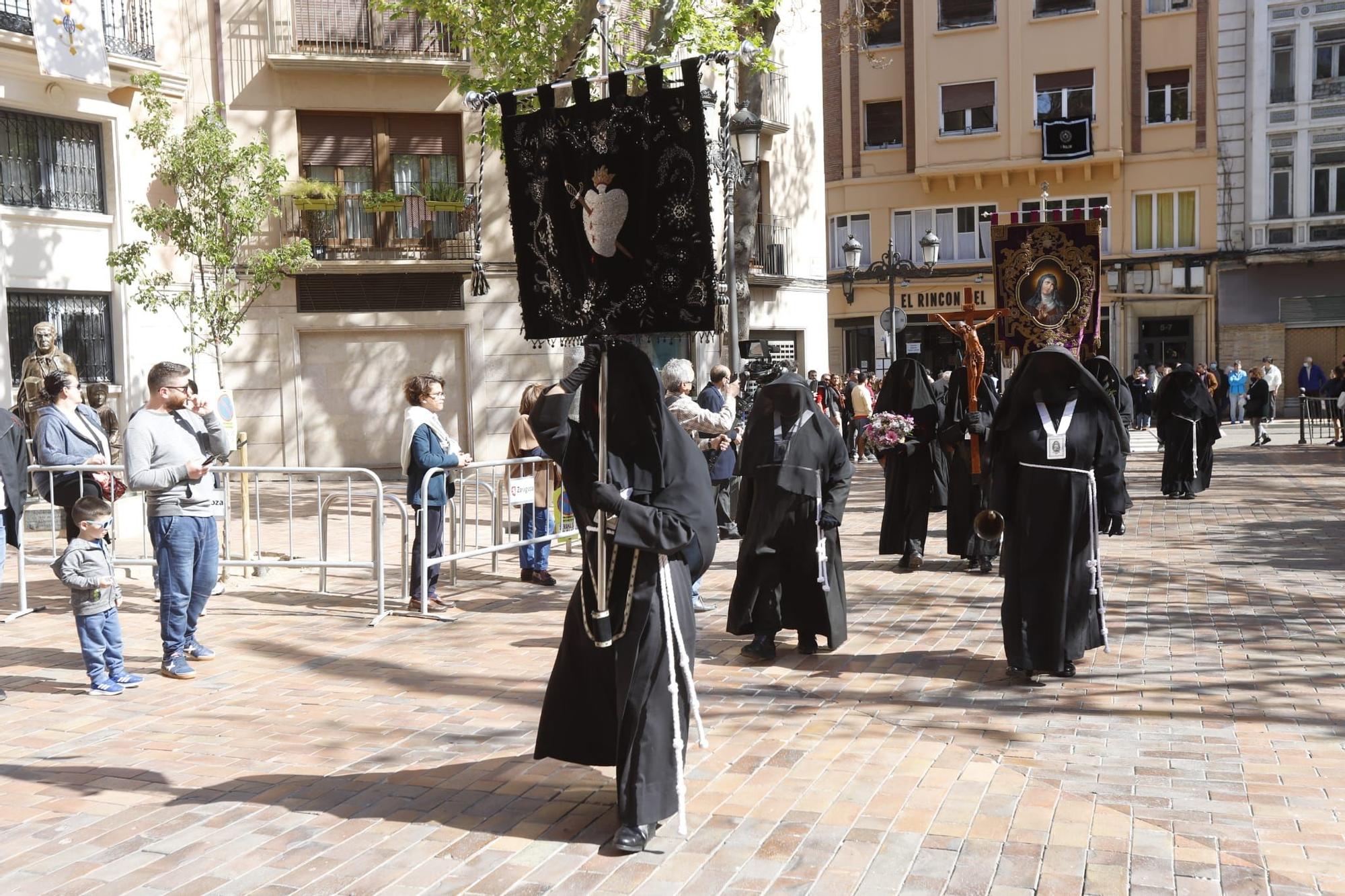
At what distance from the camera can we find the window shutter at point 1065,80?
3597 centimetres

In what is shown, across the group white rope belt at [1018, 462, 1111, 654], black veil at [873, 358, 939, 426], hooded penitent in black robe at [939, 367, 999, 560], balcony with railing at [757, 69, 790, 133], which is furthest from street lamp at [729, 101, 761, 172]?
balcony with railing at [757, 69, 790, 133]

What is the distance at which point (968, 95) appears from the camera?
37.1 m

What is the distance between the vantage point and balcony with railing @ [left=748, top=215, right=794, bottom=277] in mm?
27625

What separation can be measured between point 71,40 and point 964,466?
44.9 ft

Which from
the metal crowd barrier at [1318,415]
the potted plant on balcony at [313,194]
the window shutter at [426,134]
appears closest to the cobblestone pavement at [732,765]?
the potted plant on balcony at [313,194]

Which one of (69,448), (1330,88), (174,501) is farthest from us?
(1330,88)

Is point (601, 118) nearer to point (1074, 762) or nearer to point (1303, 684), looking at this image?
point (1074, 762)

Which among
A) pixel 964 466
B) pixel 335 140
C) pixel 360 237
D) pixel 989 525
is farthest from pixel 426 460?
pixel 335 140

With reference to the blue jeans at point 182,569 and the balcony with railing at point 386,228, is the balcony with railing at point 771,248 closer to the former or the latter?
the balcony with railing at point 386,228

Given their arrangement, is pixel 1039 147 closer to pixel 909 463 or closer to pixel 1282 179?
pixel 1282 179

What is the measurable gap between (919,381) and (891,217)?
28393 millimetres

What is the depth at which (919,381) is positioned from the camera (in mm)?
11414

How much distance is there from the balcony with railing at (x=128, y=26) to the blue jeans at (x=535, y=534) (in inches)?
465

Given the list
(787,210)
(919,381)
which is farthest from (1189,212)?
(919,381)
